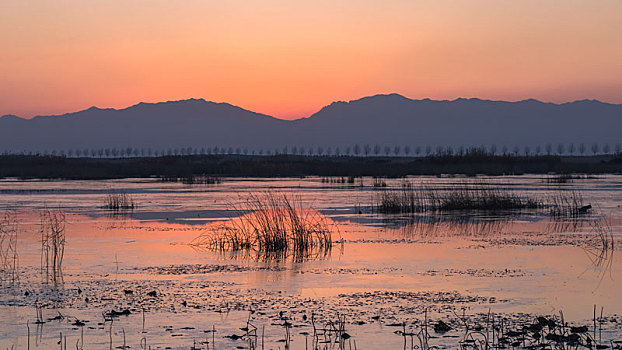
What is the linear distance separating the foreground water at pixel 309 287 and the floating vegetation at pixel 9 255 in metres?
0.16

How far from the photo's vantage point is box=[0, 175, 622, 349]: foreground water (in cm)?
962

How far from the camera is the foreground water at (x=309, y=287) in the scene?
379 inches

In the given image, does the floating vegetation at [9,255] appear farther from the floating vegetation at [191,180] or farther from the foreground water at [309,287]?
the floating vegetation at [191,180]

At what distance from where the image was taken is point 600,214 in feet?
86.4

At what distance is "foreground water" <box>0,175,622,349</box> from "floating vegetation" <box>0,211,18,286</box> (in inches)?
6.3

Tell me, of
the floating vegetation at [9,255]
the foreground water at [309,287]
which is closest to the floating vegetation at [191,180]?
the floating vegetation at [9,255]

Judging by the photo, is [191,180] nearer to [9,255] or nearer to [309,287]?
[9,255]

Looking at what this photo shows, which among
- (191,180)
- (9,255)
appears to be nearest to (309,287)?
(9,255)

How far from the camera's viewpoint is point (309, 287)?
1266 centimetres

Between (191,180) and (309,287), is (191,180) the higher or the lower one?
the higher one

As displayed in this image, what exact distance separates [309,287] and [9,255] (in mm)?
7361

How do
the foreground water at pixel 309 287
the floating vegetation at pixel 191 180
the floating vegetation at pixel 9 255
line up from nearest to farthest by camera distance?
the foreground water at pixel 309 287, the floating vegetation at pixel 9 255, the floating vegetation at pixel 191 180

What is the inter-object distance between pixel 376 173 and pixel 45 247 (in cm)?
5602

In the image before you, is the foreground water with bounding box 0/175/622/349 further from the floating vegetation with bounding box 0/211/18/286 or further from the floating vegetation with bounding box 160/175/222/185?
the floating vegetation with bounding box 160/175/222/185
